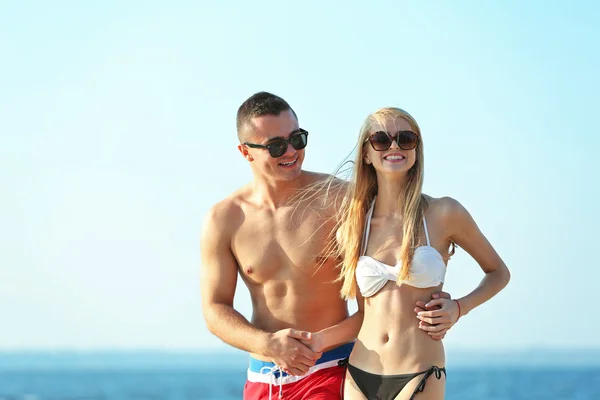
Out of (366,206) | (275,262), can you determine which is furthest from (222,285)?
(366,206)

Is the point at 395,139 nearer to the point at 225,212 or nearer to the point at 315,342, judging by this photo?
the point at 315,342

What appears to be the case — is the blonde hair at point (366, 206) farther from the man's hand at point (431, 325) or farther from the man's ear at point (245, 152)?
the man's ear at point (245, 152)

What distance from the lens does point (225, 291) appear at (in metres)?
6.84

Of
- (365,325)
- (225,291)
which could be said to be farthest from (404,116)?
(225,291)

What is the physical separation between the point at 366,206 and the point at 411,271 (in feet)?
1.98

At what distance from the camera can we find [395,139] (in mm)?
6016

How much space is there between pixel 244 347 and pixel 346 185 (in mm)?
1191

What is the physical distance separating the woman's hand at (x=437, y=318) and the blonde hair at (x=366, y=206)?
22 cm

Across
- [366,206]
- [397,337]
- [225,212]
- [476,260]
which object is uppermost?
[225,212]

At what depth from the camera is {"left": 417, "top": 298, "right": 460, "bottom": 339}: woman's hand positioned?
19.0 ft

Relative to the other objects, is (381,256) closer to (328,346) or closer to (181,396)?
(328,346)

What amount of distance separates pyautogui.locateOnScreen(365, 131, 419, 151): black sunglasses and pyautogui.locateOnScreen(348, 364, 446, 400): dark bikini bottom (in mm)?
1257

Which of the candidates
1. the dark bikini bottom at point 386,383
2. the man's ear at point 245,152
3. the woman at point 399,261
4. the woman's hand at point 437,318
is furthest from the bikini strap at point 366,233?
the man's ear at point 245,152

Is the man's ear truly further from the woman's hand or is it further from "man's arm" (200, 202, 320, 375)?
the woman's hand
